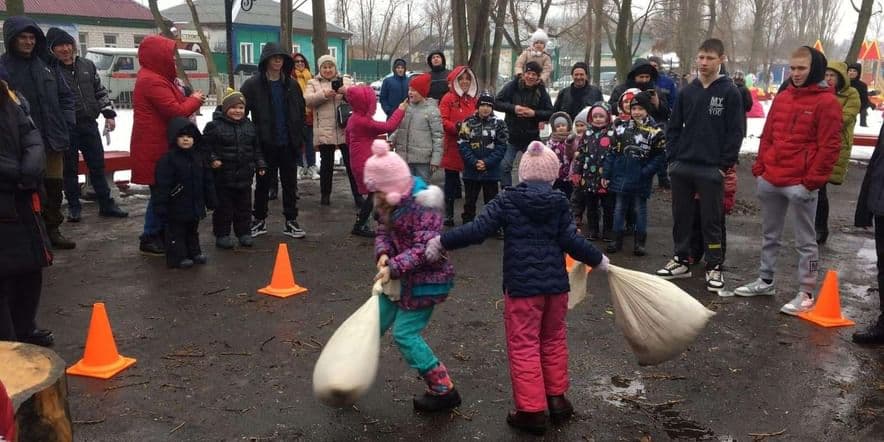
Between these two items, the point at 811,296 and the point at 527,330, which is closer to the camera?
the point at 527,330

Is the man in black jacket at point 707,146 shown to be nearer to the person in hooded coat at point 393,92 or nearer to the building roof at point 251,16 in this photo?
the person in hooded coat at point 393,92

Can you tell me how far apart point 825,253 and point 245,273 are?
6.28m

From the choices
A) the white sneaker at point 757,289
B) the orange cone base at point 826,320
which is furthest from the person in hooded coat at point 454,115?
the orange cone base at point 826,320

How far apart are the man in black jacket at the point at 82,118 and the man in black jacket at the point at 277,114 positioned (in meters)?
2.14

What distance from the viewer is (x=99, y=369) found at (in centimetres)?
446

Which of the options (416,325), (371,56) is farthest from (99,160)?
(371,56)

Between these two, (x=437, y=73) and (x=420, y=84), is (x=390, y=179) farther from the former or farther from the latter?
(x=437, y=73)

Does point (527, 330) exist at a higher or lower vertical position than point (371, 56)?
lower

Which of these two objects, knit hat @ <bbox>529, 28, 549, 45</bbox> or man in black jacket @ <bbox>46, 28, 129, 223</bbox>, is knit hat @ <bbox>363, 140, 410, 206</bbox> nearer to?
man in black jacket @ <bbox>46, 28, 129, 223</bbox>

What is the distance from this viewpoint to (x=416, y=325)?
13.0ft

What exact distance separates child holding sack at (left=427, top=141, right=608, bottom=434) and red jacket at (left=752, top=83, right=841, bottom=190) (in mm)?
2793

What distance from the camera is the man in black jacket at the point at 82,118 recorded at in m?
8.24

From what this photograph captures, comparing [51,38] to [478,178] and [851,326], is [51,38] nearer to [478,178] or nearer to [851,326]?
[478,178]

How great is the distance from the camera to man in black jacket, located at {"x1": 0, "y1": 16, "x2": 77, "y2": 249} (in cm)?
667
